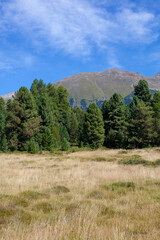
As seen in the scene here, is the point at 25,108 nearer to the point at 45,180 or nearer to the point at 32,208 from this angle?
the point at 45,180

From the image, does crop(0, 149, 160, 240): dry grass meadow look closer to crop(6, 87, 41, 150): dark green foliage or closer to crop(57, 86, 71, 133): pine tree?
crop(6, 87, 41, 150): dark green foliage

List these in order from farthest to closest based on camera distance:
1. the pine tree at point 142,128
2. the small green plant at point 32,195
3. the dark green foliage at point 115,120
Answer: the dark green foliage at point 115,120
the pine tree at point 142,128
the small green plant at point 32,195

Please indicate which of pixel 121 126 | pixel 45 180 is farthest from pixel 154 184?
pixel 121 126

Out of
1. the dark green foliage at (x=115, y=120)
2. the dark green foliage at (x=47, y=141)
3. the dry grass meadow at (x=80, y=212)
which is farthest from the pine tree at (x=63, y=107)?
the dry grass meadow at (x=80, y=212)

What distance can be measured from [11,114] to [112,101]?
2559 centimetres

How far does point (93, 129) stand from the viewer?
43.9 meters

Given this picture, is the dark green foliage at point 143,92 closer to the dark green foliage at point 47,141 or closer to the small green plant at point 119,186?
the dark green foliage at point 47,141

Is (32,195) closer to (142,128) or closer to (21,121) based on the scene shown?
(21,121)

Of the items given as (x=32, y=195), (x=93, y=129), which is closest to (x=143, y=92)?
(x=93, y=129)

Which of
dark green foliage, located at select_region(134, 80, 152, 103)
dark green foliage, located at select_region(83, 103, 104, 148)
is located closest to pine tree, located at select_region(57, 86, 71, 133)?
dark green foliage, located at select_region(83, 103, 104, 148)

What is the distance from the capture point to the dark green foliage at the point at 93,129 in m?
43.8

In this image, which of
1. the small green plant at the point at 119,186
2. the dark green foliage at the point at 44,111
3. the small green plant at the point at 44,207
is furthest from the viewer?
the dark green foliage at the point at 44,111

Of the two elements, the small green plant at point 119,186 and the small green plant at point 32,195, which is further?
the small green plant at point 119,186

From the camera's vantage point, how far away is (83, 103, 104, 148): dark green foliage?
43763 mm
